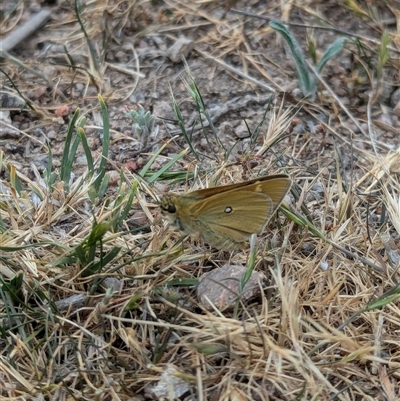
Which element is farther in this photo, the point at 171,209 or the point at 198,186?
the point at 198,186

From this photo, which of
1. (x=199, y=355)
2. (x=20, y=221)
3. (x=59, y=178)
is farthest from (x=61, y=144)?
(x=199, y=355)

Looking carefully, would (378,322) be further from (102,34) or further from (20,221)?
(102,34)

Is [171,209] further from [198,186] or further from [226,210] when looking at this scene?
[198,186]

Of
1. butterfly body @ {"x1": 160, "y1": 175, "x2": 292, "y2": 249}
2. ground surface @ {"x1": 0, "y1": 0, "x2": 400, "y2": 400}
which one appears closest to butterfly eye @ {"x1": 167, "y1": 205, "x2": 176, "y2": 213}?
butterfly body @ {"x1": 160, "y1": 175, "x2": 292, "y2": 249}

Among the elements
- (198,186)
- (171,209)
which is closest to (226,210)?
(171,209)

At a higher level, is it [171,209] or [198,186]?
[171,209]
